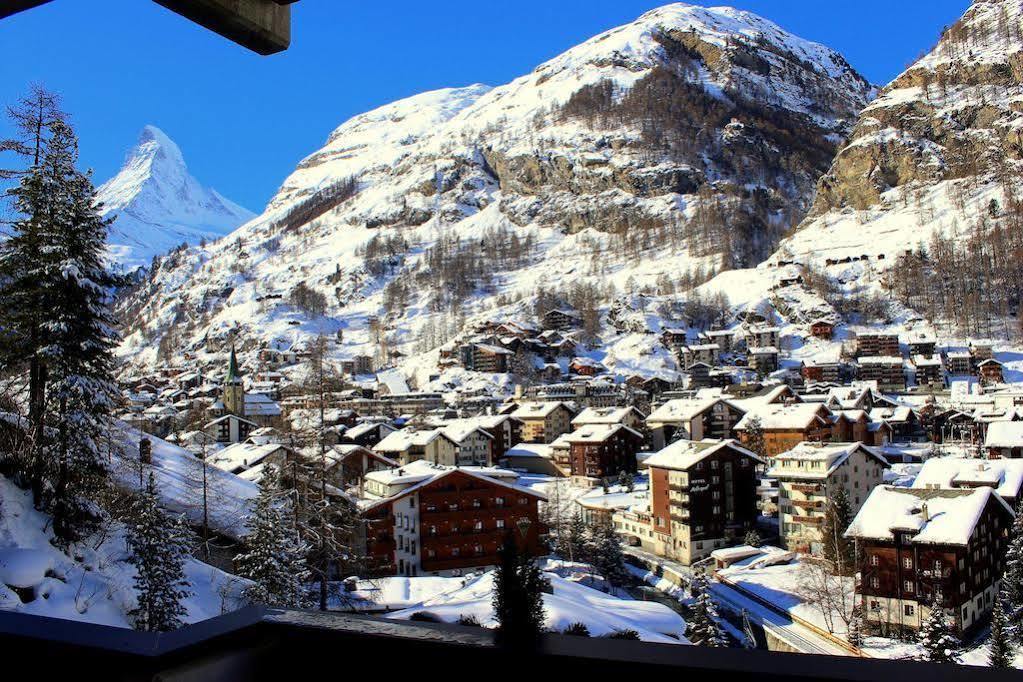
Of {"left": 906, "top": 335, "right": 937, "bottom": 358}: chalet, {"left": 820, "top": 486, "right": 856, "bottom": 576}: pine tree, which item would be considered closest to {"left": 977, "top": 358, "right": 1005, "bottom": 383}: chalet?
{"left": 906, "top": 335, "right": 937, "bottom": 358}: chalet

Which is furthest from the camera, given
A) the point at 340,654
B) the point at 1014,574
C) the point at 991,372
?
the point at 991,372

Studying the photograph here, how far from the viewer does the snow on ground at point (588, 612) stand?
9.62 m

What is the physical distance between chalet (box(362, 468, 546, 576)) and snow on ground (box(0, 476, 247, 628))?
35.9 feet

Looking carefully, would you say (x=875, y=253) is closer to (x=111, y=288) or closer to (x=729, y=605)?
(x=729, y=605)

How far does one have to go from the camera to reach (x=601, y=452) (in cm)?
3781

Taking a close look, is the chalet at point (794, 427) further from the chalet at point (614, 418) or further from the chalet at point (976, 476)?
the chalet at point (976, 476)

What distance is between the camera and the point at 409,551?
2281 centimetres

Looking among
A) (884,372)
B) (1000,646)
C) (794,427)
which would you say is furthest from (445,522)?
(884,372)

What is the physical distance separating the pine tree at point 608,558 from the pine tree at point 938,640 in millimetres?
8460

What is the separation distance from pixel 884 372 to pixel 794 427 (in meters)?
25.0

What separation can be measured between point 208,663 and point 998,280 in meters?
80.3

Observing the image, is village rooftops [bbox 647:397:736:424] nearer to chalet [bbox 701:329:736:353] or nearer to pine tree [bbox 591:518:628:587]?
pine tree [bbox 591:518:628:587]

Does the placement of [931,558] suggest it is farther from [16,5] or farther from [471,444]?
[471,444]

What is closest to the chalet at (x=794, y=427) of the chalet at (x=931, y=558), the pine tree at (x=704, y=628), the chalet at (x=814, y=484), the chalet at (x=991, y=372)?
the chalet at (x=814, y=484)
